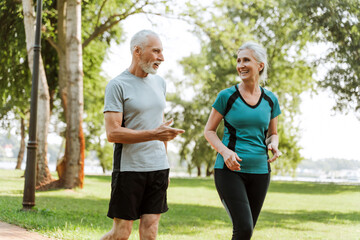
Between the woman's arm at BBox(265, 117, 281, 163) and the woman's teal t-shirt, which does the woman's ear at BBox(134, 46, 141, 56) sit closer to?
the woman's teal t-shirt

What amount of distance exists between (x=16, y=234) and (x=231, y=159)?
15.5 ft

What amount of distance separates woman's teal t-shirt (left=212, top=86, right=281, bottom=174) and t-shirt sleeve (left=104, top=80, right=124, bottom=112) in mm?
861

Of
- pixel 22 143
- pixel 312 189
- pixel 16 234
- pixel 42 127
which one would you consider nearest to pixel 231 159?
pixel 16 234

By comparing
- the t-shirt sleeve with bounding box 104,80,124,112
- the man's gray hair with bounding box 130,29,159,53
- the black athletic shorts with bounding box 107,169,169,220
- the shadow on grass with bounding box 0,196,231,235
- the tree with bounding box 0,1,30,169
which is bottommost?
the shadow on grass with bounding box 0,196,231,235

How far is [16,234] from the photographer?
7348 millimetres

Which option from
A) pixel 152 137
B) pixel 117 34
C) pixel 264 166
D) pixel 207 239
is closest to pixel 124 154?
pixel 152 137

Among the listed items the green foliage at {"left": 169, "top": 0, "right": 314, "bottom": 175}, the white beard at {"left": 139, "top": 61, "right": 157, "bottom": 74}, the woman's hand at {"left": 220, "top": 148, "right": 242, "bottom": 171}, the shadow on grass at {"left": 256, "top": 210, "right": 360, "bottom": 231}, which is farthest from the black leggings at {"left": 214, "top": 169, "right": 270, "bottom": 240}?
the green foliage at {"left": 169, "top": 0, "right": 314, "bottom": 175}

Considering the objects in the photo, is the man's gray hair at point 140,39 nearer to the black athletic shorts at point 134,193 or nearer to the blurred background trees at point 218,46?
the black athletic shorts at point 134,193

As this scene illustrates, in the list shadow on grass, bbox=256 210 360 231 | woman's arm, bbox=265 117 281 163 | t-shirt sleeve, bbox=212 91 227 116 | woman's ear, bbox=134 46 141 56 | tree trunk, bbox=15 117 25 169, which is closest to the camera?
woman's ear, bbox=134 46 141 56

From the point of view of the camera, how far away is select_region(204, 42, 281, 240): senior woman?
155 inches

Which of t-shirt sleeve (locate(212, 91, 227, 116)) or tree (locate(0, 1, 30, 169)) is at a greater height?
tree (locate(0, 1, 30, 169))

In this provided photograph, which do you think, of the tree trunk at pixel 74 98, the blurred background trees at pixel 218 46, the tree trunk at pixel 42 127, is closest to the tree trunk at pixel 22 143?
the blurred background trees at pixel 218 46

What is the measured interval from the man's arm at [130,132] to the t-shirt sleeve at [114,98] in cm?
4

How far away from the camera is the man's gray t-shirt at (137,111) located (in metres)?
3.83
